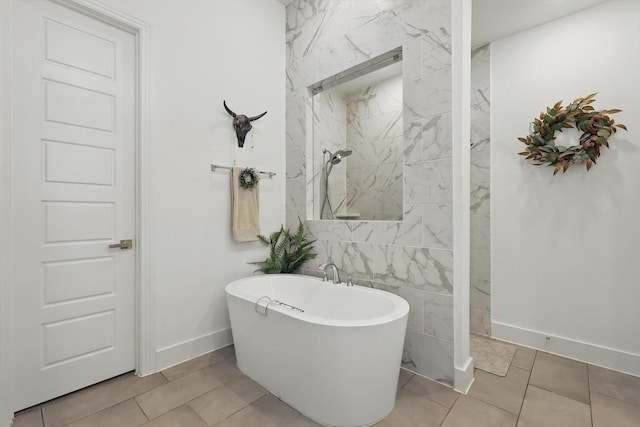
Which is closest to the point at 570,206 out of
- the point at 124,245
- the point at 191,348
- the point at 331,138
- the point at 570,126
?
the point at 570,126

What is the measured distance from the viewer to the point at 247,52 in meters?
2.60

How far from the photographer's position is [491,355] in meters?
2.31

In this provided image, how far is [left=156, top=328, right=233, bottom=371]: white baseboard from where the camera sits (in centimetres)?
208

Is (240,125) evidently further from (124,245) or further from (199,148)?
(124,245)

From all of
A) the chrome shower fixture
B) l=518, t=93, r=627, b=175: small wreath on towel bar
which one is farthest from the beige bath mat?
the chrome shower fixture

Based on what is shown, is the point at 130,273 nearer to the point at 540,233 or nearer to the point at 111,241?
the point at 111,241

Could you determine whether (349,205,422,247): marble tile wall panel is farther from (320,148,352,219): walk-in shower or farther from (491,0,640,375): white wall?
(491,0,640,375): white wall

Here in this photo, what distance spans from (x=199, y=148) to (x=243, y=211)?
61 centimetres

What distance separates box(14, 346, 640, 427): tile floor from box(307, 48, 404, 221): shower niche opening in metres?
1.21

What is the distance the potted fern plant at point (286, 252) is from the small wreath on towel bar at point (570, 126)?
2039 millimetres

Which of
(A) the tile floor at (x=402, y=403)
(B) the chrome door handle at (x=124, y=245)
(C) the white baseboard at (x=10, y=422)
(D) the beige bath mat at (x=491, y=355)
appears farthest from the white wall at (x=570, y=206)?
(C) the white baseboard at (x=10, y=422)

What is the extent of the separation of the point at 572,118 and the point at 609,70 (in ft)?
1.28

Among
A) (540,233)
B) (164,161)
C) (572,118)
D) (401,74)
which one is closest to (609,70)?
(572,118)

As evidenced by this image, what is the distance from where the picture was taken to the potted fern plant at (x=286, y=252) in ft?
8.75
